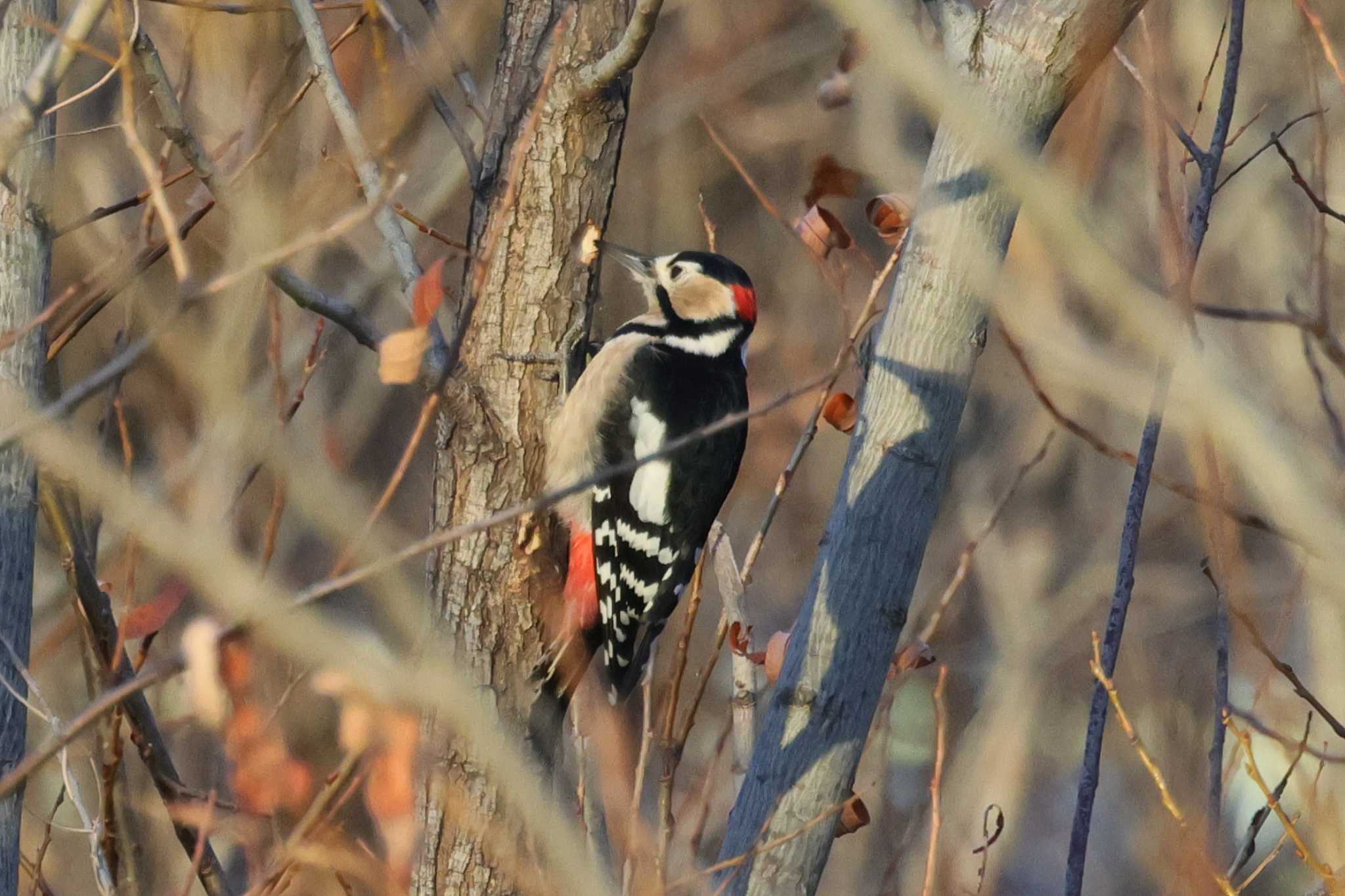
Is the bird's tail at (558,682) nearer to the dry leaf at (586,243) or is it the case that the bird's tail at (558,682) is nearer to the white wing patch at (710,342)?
the dry leaf at (586,243)

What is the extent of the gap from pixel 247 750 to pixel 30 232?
94 centimetres

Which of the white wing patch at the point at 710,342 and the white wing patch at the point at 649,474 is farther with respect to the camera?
the white wing patch at the point at 710,342

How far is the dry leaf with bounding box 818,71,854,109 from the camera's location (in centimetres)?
305

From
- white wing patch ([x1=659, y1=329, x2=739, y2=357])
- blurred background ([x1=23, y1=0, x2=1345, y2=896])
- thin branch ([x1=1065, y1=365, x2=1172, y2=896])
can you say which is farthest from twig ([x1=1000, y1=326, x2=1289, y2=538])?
blurred background ([x1=23, y1=0, x2=1345, y2=896])

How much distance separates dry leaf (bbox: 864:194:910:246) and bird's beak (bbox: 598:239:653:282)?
3.19ft

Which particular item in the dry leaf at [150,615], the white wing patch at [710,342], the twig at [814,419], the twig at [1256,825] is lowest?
the twig at [1256,825]

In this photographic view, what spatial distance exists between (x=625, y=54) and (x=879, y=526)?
3.05 ft

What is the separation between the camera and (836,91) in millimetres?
3057

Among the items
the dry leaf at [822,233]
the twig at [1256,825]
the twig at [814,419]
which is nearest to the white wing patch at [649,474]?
the twig at [814,419]

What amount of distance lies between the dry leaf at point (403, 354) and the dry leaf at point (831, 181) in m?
1.29

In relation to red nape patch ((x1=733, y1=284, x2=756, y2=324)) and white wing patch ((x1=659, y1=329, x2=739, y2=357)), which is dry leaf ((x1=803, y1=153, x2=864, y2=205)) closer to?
red nape patch ((x1=733, y1=284, x2=756, y2=324))

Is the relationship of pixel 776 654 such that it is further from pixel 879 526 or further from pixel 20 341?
pixel 20 341

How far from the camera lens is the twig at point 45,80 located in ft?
4.62

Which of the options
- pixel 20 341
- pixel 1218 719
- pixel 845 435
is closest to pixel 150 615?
pixel 20 341
